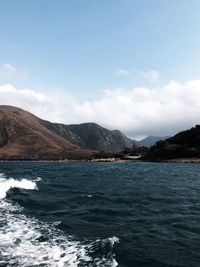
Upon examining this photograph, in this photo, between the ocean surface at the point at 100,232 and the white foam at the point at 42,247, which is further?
the ocean surface at the point at 100,232

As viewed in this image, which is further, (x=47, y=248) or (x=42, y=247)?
(x=42, y=247)

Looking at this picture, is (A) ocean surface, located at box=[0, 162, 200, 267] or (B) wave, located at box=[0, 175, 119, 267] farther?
(A) ocean surface, located at box=[0, 162, 200, 267]

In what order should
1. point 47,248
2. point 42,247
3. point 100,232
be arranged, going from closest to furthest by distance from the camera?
point 47,248, point 42,247, point 100,232

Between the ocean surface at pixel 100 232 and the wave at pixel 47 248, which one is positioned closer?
the wave at pixel 47 248

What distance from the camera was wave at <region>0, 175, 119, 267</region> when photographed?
16.3 m

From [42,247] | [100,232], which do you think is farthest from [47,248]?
[100,232]

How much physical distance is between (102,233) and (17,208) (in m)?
12.2

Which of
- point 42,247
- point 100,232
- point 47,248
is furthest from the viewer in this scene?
point 100,232

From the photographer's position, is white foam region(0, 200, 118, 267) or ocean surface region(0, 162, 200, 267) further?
ocean surface region(0, 162, 200, 267)

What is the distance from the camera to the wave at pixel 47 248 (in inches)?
642

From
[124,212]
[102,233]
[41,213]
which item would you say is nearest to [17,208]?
[41,213]

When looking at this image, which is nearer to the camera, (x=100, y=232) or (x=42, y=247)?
(x=42, y=247)

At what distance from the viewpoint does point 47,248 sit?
18469mm

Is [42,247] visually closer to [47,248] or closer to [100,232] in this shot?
[47,248]
